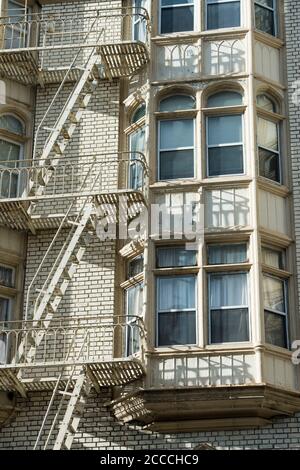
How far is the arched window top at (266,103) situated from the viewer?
74.6 feet

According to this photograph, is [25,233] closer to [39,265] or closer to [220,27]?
[39,265]

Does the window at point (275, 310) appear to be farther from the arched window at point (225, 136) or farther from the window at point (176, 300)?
the arched window at point (225, 136)

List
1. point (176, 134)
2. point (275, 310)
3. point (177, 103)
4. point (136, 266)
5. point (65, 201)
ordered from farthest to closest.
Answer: point (177, 103)
point (65, 201)
point (176, 134)
point (136, 266)
point (275, 310)

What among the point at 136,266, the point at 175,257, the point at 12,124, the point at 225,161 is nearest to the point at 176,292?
the point at 175,257

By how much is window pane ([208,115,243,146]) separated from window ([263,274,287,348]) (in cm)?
307

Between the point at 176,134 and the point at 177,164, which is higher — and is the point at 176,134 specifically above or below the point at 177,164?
above

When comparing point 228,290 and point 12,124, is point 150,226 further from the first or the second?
point 12,124

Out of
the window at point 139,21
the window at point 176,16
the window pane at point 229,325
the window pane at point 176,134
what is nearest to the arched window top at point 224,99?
the window pane at point 176,134

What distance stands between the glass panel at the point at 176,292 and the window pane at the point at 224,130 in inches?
120

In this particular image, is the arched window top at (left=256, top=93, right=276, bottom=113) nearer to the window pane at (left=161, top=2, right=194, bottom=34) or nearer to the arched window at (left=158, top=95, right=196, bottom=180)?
the arched window at (left=158, top=95, right=196, bottom=180)

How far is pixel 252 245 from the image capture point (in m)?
20.9

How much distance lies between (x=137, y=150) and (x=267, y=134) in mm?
2735

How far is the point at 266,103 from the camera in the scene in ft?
75.2

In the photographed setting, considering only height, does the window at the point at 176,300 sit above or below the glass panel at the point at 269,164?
below
